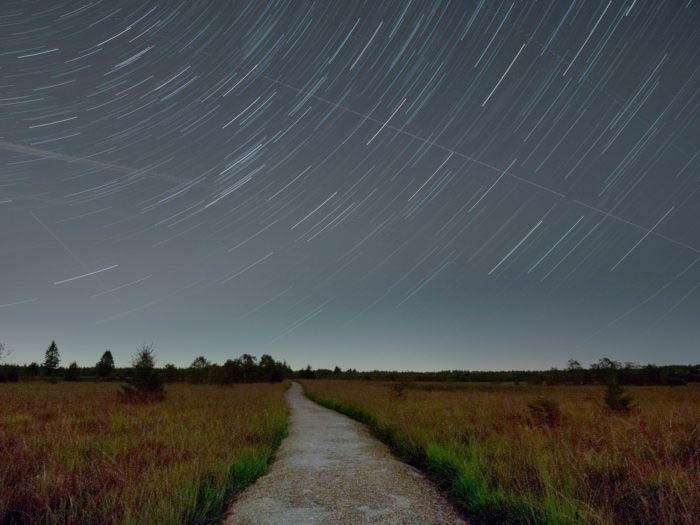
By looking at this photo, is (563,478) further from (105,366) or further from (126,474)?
(105,366)

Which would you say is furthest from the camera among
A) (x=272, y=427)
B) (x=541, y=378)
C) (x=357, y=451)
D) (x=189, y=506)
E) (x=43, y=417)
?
(x=541, y=378)

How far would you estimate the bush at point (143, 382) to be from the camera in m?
22.1

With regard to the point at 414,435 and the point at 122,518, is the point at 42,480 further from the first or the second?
the point at 414,435

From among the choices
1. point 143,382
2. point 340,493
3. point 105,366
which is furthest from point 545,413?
point 105,366

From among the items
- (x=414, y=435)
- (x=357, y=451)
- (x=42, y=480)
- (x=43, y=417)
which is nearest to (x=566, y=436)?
(x=414, y=435)

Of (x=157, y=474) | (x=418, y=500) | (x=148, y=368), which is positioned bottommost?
(x=418, y=500)

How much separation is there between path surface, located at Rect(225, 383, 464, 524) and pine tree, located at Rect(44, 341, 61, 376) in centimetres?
11823

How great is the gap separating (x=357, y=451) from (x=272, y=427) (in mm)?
3351

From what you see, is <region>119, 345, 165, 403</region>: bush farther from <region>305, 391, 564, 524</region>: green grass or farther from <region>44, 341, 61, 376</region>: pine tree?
<region>44, 341, 61, 376</region>: pine tree

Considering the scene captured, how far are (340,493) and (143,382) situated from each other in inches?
818

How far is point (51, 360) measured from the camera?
99062 millimetres

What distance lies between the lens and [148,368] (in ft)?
73.9

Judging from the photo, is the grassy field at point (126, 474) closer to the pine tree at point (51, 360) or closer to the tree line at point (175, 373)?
the tree line at point (175, 373)

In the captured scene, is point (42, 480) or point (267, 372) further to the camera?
point (267, 372)
